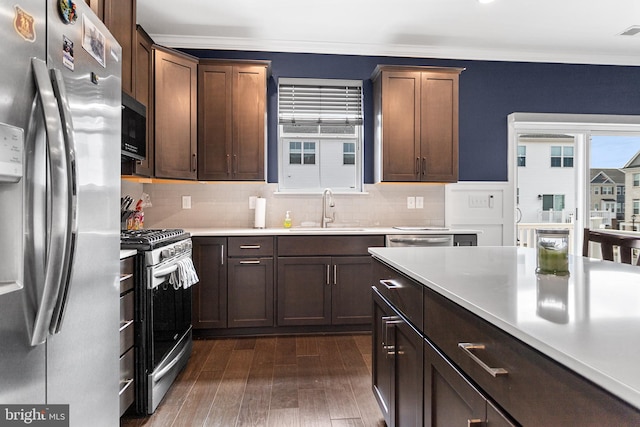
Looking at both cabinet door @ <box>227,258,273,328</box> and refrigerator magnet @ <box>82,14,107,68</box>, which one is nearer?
refrigerator magnet @ <box>82,14,107,68</box>

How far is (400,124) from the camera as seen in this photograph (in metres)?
3.49

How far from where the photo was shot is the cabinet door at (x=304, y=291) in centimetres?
313

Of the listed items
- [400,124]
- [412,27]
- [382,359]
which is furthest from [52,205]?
[412,27]

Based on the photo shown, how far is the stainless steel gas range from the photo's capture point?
1943 mm

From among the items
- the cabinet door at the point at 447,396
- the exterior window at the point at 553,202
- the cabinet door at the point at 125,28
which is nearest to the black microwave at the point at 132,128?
the cabinet door at the point at 125,28

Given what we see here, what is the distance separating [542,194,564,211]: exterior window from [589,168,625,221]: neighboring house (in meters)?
0.34

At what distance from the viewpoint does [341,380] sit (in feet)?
7.70

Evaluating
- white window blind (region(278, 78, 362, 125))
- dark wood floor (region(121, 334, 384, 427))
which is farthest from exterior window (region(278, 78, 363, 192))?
dark wood floor (region(121, 334, 384, 427))

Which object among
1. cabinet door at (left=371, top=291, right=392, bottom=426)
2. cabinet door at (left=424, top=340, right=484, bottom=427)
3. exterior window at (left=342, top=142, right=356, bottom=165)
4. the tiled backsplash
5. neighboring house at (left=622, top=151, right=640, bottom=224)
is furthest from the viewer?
neighboring house at (left=622, top=151, right=640, bottom=224)

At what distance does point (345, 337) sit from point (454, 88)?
2.59m

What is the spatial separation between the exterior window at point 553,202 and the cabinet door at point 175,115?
3.83m

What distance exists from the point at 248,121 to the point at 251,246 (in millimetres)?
1162

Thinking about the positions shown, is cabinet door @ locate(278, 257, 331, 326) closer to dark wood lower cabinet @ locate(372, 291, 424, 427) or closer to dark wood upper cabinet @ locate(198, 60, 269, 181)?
dark wood upper cabinet @ locate(198, 60, 269, 181)

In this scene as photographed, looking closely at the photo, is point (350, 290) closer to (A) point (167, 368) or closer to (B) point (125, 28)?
(A) point (167, 368)
